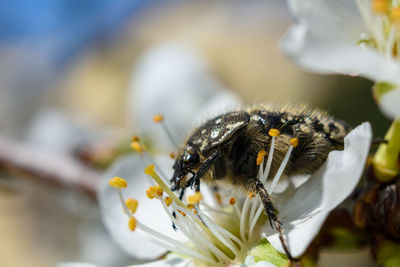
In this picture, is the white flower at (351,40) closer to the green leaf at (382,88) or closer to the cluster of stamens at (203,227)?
the green leaf at (382,88)

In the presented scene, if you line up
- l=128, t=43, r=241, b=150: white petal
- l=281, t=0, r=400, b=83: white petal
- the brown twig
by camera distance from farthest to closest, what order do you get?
l=128, t=43, r=241, b=150: white petal, the brown twig, l=281, t=0, r=400, b=83: white petal

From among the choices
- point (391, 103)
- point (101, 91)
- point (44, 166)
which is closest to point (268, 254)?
point (391, 103)

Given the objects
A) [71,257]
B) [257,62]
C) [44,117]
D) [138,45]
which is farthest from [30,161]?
[138,45]

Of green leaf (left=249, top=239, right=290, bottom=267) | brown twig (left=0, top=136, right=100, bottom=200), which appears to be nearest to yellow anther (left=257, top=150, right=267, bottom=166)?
green leaf (left=249, top=239, right=290, bottom=267)

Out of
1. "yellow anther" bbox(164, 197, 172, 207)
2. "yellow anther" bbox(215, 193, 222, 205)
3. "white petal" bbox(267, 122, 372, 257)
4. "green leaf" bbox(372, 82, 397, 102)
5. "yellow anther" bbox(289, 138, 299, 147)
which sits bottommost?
"white petal" bbox(267, 122, 372, 257)

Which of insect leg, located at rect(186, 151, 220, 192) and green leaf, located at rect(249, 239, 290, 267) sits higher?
insect leg, located at rect(186, 151, 220, 192)

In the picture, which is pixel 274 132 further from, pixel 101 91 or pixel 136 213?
pixel 101 91

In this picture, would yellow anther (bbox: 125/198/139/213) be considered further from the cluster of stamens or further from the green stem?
the green stem
